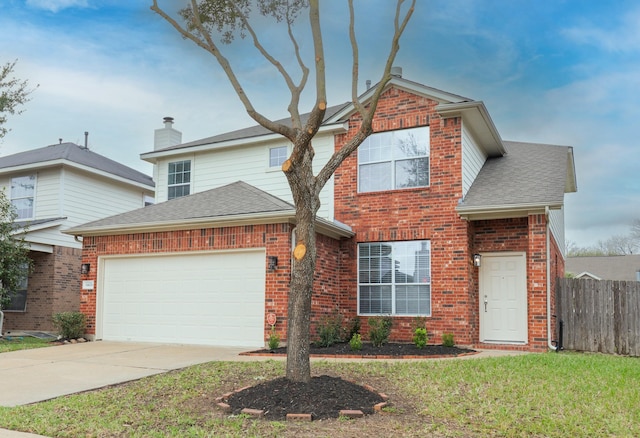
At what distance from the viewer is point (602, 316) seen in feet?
43.2

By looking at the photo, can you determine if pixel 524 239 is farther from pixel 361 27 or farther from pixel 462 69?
pixel 361 27

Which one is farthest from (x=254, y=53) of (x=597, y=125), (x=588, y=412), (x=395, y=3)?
(x=597, y=125)

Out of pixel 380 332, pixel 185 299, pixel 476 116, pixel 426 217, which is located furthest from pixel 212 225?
pixel 476 116

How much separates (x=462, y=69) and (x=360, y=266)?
17.0 feet

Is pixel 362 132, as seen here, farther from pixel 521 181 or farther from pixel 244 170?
pixel 244 170

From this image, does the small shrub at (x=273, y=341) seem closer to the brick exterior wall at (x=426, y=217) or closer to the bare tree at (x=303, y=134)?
the brick exterior wall at (x=426, y=217)

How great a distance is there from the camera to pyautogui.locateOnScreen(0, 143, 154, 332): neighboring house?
60.9 feet

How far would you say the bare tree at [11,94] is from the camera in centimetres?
1797

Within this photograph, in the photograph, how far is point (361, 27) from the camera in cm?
937

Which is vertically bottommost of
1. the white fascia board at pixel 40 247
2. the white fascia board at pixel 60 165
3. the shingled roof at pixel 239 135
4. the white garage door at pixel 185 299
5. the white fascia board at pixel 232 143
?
the white garage door at pixel 185 299

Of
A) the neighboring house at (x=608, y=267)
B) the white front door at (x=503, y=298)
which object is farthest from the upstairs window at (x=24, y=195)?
the neighboring house at (x=608, y=267)

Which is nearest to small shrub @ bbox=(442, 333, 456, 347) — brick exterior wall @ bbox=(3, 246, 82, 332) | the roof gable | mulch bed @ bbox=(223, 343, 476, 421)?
mulch bed @ bbox=(223, 343, 476, 421)

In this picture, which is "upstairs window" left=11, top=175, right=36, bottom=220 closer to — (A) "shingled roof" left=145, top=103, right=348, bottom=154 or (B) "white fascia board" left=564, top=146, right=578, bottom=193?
(A) "shingled roof" left=145, top=103, right=348, bottom=154

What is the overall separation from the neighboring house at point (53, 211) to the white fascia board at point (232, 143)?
11.3ft
